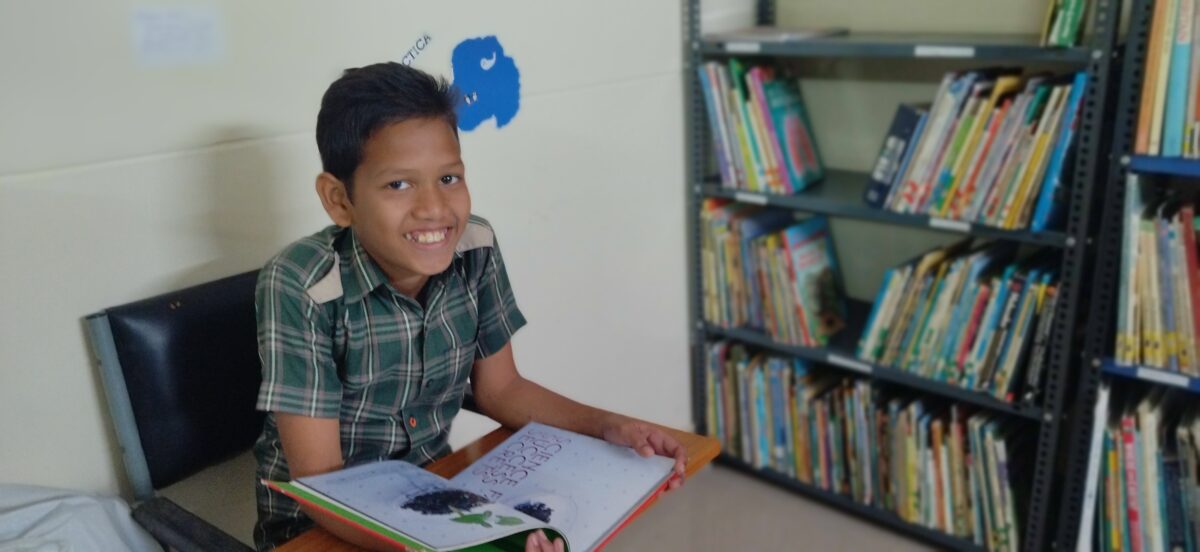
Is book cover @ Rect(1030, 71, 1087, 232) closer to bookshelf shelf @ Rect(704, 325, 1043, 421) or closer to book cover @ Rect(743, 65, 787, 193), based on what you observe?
bookshelf shelf @ Rect(704, 325, 1043, 421)

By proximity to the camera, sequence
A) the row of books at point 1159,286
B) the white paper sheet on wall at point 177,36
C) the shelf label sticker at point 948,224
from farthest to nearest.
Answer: the shelf label sticker at point 948,224 < the row of books at point 1159,286 < the white paper sheet on wall at point 177,36

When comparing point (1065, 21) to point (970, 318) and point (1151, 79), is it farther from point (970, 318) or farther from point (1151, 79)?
point (970, 318)

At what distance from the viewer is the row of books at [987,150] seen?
1.83 metres

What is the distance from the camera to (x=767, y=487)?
2.57 meters

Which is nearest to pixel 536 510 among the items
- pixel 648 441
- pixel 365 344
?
pixel 648 441

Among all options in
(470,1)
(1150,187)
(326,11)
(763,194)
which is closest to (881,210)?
(763,194)

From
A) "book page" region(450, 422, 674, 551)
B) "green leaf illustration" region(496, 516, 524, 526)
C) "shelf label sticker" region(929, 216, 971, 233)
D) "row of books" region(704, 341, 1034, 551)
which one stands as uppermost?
"shelf label sticker" region(929, 216, 971, 233)

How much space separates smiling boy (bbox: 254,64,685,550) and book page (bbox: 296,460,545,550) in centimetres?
5

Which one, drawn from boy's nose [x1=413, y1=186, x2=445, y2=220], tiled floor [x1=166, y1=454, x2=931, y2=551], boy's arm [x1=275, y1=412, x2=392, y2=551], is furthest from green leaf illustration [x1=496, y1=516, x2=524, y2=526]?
tiled floor [x1=166, y1=454, x2=931, y2=551]

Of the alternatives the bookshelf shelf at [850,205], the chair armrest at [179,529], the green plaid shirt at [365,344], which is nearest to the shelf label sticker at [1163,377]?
the bookshelf shelf at [850,205]

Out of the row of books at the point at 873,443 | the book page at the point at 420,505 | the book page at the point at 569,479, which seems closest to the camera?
the book page at the point at 420,505

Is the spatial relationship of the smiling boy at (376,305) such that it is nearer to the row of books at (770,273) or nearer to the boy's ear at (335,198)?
the boy's ear at (335,198)

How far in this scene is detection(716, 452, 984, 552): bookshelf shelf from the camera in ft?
7.26

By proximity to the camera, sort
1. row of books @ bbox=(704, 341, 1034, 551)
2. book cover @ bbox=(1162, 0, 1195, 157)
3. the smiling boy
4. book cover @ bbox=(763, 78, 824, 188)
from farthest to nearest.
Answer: book cover @ bbox=(763, 78, 824, 188) → row of books @ bbox=(704, 341, 1034, 551) → book cover @ bbox=(1162, 0, 1195, 157) → the smiling boy
